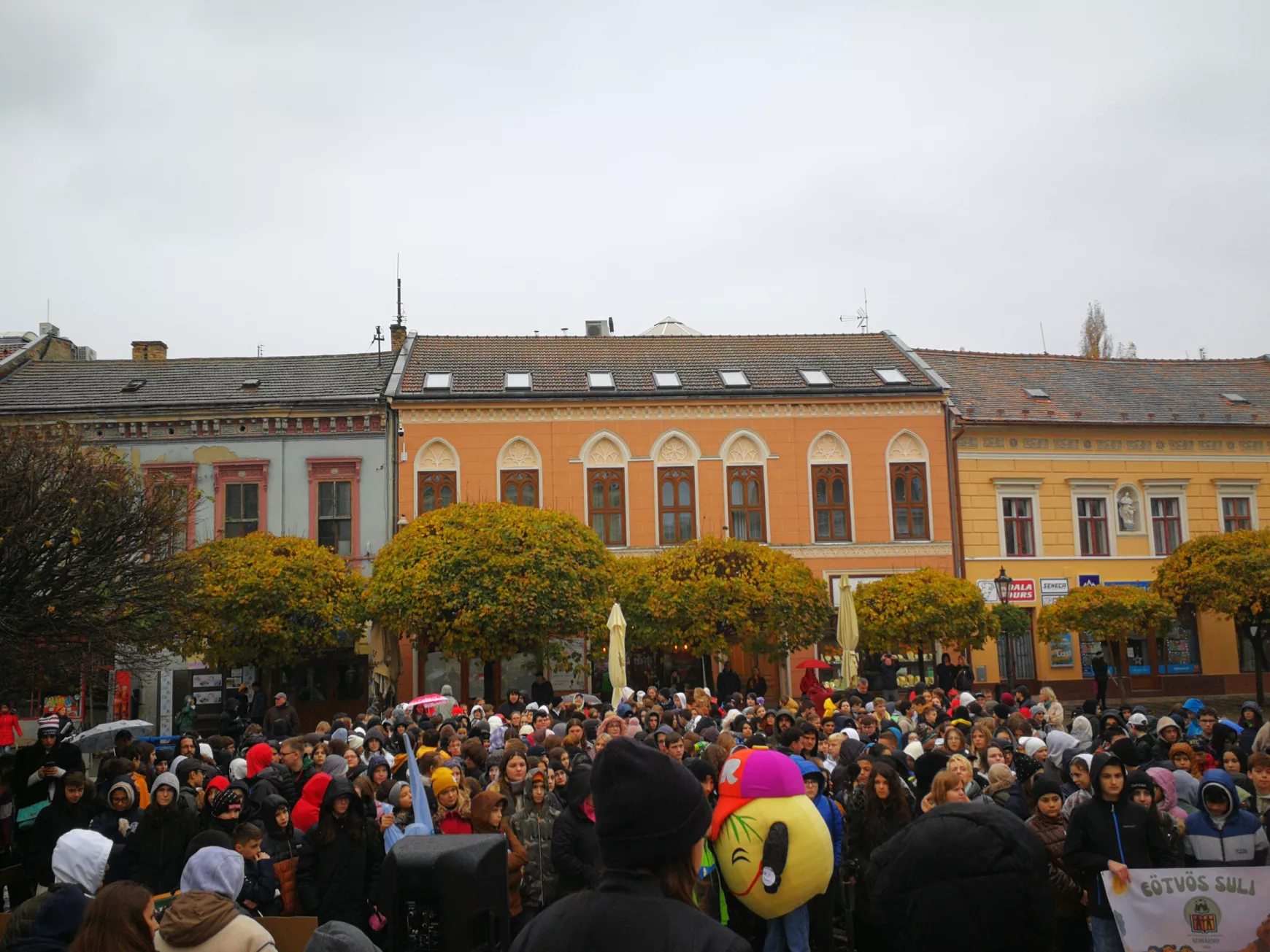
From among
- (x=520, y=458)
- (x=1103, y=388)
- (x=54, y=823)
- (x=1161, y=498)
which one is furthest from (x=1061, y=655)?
(x=54, y=823)

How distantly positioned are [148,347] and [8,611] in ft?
78.8

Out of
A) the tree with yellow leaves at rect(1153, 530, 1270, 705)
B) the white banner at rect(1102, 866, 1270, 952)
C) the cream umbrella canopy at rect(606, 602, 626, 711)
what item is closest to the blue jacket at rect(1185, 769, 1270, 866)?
the white banner at rect(1102, 866, 1270, 952)

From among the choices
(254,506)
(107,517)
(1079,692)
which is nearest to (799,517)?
(1079,692)

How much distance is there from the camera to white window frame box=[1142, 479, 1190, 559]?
33.5 metres

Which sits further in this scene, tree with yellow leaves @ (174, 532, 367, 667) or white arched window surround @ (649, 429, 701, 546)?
white arched window surround @ (649, 429, 701, 546)

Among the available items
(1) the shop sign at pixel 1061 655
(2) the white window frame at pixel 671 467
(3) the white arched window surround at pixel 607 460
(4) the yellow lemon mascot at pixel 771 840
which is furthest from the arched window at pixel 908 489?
(4) the yellow lemon mascot at pixel 771 840

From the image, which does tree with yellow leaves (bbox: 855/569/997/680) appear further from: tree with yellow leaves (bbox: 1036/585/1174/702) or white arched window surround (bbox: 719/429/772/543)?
white arched window surround (bbox: 719/429/772/543)

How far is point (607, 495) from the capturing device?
3188cm

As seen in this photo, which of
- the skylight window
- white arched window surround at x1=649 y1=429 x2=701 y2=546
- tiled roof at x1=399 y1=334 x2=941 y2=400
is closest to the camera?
white arched window surround at x1=649 y1=429 x2=701 y2=546

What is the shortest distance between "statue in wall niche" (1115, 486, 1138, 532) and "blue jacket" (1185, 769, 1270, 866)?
2815 centimetres

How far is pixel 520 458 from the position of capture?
3175 cm

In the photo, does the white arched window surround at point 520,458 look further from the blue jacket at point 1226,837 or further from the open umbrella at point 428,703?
the blue jacket at point 1226,837

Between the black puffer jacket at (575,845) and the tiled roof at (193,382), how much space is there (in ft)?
82.6

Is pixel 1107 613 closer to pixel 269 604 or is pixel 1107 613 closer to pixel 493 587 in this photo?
pixel 493 587
